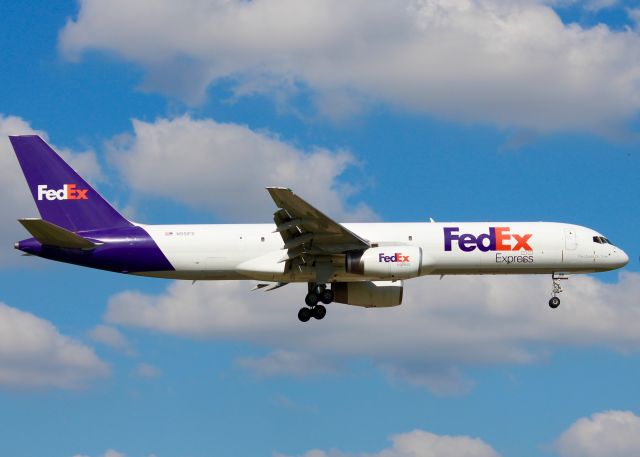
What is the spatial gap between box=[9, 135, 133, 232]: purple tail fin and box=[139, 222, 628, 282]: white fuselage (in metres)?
2.82

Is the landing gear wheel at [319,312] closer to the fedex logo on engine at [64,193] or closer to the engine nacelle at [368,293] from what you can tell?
the engine nacelle at [368,293]

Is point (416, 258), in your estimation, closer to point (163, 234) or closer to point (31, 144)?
point (163, 234)

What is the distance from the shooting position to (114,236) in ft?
202

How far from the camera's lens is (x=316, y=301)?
204 feet

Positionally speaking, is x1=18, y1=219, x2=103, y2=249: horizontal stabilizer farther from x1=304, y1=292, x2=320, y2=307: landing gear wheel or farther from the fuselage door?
the fuselage door

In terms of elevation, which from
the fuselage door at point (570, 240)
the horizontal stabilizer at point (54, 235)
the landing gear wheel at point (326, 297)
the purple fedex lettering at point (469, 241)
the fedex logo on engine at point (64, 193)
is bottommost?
the landing gear wheel at point (326, 297)

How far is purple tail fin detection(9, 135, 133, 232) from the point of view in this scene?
62656mm

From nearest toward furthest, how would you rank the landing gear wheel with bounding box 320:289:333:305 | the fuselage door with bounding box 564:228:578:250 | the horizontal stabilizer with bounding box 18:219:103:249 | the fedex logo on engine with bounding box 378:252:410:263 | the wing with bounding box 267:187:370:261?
the wing with bounding box 267:187:370:261
the horizontal stabilizer with bounding box 18:219:103:249
the fedex logo on engine with bounding box 378:252:410:263
the fuselage door with bounding box 564:228:578:250
the landing gear wheel with bounding box 320:289:333:305

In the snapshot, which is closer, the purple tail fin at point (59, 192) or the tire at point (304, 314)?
the tire at point (304, 314)

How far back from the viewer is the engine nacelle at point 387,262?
58625 millimetres

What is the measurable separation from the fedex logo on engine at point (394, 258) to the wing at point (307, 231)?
3.61 feet

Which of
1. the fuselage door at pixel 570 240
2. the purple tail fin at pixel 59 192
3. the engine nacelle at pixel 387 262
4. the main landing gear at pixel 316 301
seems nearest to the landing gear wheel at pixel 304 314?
the main landing gear at pixel 316 301

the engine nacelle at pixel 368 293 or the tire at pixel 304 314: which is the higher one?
the engine nacelle at pixel 368 293

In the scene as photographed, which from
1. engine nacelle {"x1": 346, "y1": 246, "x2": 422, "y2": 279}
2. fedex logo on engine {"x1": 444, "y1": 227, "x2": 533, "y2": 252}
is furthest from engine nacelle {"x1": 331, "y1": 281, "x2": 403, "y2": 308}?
engine nacelle {"x1": 346, "y1": 246, "x2": 422, "y2": 279}
